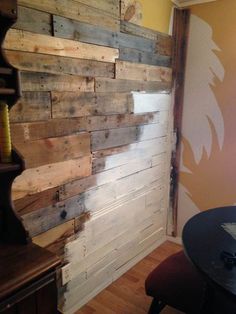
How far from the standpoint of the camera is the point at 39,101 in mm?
1521

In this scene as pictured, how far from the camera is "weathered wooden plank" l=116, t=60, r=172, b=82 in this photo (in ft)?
6.65

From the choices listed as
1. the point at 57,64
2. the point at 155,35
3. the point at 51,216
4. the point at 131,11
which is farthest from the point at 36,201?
the point at 155,35

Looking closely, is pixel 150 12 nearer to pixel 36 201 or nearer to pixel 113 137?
pixel 113 137

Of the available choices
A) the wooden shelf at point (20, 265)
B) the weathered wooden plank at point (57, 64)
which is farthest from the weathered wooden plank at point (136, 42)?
the wooden shelf at point (20, 265)

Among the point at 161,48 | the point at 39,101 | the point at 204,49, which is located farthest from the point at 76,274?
the point at 204,49

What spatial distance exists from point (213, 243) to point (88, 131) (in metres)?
1.01

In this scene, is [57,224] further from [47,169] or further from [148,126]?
[148,126]

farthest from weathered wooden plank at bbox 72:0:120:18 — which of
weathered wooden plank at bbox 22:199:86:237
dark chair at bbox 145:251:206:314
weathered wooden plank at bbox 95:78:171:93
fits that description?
dark chair at bbox 145:251:206:314

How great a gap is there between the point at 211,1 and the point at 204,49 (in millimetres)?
391

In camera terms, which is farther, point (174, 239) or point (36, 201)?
point (174, 239)

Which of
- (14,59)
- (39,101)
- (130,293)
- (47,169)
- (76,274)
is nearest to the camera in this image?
(14,59)

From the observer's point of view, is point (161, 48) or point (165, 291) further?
point (161, 48)

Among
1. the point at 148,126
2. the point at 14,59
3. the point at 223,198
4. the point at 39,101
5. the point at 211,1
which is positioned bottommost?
the point at 223,198

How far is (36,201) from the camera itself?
1.59m
